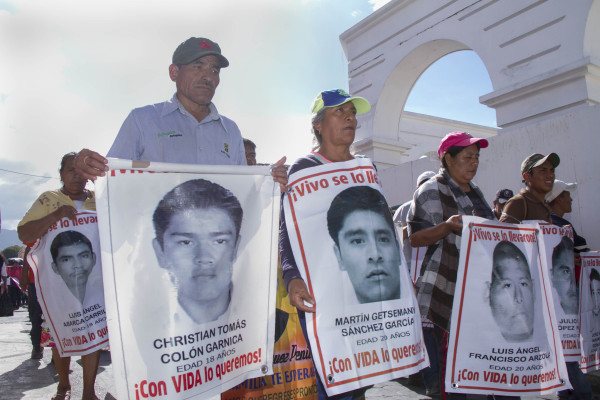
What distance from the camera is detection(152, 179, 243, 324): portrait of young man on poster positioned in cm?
226

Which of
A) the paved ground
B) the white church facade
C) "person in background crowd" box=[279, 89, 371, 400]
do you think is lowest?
the paved ground

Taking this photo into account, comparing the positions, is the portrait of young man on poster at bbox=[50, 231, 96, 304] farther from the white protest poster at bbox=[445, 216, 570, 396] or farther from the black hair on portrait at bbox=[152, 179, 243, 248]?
the white protest poster at bbox=[445, 216, 570, 396]

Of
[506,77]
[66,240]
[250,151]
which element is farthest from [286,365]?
[506,77]

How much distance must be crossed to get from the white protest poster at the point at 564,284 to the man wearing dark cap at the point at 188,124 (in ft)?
7.58

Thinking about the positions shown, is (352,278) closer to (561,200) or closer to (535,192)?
(535,192)

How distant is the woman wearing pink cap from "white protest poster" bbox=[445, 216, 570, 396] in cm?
10

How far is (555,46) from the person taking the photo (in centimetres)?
831

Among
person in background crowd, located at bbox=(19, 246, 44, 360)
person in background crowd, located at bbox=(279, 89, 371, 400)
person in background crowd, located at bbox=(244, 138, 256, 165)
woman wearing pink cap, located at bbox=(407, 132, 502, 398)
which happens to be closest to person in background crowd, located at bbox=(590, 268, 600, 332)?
woman wearing pink cap, located at bbox=(407, 132, 502, 398)

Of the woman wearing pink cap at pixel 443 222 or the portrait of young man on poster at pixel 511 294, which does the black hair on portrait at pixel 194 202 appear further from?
the portrait of young man on poster at pixel 511 294

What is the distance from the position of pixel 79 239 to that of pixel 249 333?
6.59 ft

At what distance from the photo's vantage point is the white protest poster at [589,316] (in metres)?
4.22

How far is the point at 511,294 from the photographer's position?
10.0ft

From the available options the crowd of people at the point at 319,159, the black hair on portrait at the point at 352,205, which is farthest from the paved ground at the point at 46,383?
the black hair on portrait at the point at 352,205

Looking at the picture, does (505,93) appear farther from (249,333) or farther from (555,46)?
(249,333)
